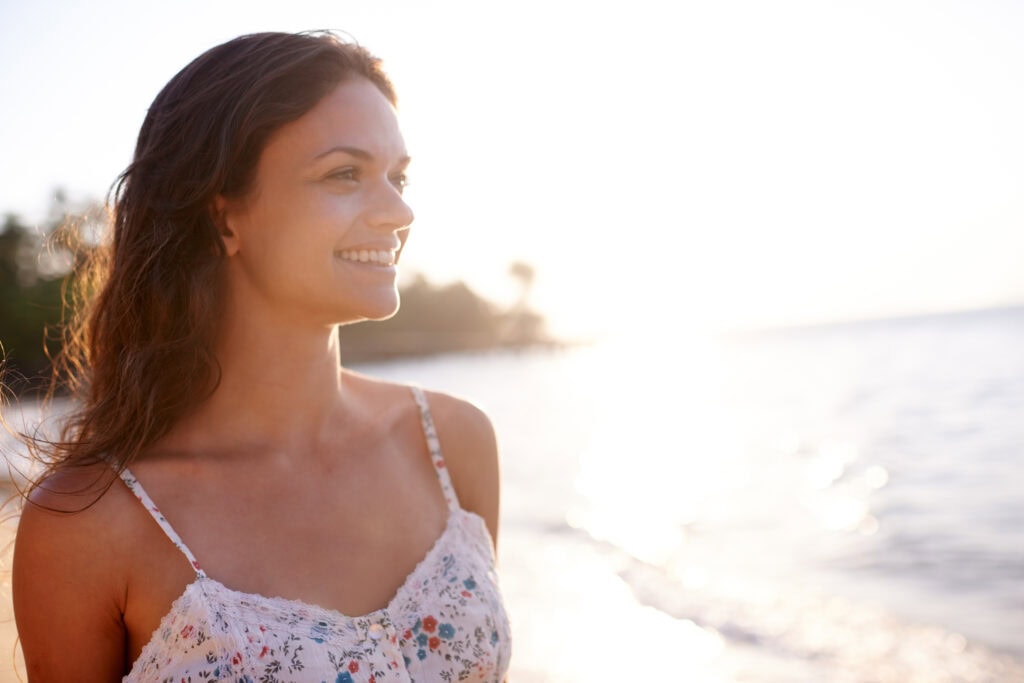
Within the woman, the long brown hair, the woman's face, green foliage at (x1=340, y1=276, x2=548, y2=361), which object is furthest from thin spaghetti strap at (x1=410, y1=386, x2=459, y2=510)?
green foliage at (x1=340, y1=276, x2=548, y2=361)

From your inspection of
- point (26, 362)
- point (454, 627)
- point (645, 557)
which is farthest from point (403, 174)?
point (26, 362)

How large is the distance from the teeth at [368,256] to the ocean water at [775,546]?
168 inches

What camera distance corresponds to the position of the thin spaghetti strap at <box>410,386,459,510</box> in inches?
104

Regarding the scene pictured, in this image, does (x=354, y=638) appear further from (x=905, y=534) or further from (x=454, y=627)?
(x=905, y=534)

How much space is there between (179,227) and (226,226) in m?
0.12

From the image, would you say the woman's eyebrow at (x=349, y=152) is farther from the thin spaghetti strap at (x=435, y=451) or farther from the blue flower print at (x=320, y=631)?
the blue flower print at (x=320, y=631)

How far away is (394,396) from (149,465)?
0.80 meters

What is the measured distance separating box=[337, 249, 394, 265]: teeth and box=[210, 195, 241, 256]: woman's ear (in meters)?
0.34

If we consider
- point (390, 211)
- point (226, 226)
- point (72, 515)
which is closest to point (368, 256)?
point (390, 211)

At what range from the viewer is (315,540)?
2.37 m

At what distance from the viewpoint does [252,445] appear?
249cm

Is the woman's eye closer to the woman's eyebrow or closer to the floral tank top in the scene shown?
the woman's eyebrow

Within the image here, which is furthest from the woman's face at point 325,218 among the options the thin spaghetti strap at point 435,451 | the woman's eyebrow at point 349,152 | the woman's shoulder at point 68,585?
the woman's shoulder at point 68,585

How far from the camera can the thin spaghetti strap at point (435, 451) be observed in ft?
8.71
